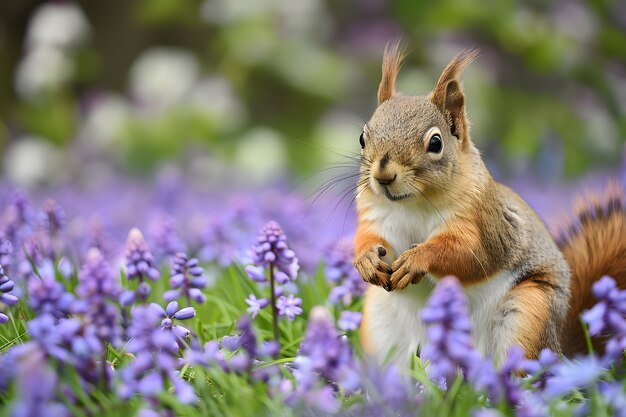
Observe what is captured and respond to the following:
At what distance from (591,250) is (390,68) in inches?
29.7

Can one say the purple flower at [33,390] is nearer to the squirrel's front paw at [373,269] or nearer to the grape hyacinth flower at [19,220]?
the squirrel's front paw at [373,269]

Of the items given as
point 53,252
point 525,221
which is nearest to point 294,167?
point 53,252

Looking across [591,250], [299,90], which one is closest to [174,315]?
[591,250]

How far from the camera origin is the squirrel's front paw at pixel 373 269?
2.01 meters

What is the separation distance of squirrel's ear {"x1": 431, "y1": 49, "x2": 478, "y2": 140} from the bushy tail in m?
0.52

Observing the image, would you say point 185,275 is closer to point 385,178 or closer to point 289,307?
point 289,307

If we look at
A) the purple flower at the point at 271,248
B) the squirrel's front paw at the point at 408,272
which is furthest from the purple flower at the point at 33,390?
the squirrel's front paw at the point at 408,272

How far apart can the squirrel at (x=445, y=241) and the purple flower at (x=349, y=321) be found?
0.07 m

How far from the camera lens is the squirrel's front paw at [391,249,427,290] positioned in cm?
196

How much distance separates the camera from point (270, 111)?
7461 millimetres

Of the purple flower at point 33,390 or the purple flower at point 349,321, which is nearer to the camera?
the purple flower at point 33,390

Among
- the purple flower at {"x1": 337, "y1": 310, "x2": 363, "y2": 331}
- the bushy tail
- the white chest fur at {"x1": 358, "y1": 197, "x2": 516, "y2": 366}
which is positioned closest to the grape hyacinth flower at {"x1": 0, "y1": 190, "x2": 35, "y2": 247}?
the purple flower at {"x1": 337, "y1": 310, "x2": 363, "y2": 331}

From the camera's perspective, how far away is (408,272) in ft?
6.45

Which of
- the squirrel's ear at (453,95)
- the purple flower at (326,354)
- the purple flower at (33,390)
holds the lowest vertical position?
the purple flower at (33,390)
